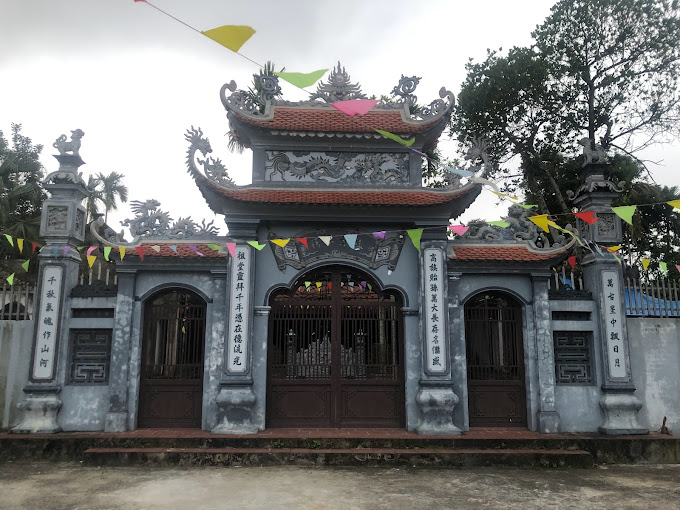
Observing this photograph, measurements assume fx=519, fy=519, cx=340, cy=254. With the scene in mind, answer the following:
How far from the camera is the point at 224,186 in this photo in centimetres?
909

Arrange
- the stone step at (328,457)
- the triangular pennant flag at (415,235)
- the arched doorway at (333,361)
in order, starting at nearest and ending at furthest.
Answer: the stone step at (328,457), the triangular pennant flag at (415,235), the arched doorway at (333,361)

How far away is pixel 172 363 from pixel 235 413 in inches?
60.3

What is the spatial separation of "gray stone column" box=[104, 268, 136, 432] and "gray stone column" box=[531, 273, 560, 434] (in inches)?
275

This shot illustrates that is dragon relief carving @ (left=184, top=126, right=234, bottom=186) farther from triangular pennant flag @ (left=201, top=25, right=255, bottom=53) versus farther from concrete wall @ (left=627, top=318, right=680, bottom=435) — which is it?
concrete wall @ (left=627, top=318, right=680, bottom=435)

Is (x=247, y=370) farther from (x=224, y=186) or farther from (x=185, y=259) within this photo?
(x=224, y=186)

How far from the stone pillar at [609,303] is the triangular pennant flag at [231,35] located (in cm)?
718

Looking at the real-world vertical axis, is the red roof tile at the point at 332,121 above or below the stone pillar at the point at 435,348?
above

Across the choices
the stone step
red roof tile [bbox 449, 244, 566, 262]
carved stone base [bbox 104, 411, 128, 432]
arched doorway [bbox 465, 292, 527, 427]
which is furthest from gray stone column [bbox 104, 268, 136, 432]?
arched doorway [bbox 465, 292, 527, 427]

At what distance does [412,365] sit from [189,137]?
5557 millimetres

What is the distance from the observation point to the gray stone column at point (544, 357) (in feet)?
28.8

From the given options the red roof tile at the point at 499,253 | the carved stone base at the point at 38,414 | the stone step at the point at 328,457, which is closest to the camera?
the stone step at the point at 328,457

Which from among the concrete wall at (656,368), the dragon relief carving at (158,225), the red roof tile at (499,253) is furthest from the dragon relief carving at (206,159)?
the concrete wall at (656,368)

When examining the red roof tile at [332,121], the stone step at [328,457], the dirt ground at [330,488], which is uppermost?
the red roof tile at [332,121]

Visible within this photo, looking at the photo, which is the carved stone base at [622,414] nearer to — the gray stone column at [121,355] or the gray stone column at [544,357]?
the gray stone column at [544,357]
